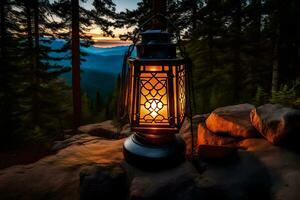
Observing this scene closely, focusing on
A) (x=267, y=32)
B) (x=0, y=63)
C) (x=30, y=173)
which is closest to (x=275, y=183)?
(x=30, y=173)

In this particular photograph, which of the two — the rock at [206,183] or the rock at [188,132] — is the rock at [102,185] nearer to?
the rock at [206,183]

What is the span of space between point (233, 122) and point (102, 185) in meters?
2.24

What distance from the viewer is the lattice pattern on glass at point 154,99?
313cm

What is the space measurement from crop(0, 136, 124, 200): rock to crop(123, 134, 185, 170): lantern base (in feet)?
1.15

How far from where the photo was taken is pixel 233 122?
421 centimetres

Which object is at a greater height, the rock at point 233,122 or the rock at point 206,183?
the rock at point 233,122

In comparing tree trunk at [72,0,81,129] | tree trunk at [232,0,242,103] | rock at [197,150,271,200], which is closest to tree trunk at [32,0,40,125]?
tree trunk at [72,0,81,129]

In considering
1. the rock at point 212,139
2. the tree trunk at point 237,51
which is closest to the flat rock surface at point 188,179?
the rock at point 212,139

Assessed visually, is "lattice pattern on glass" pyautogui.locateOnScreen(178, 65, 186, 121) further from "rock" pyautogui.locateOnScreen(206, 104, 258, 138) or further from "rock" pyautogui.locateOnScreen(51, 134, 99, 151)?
"rock" pyautogui.locateOnScreen(51, 134, 99, 151)

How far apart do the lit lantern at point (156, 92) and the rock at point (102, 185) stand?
0.37m

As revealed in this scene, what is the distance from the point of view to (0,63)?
1460 centimetres

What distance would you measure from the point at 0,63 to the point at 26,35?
3212 mm

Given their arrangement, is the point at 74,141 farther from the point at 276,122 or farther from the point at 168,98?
the point at 276,122

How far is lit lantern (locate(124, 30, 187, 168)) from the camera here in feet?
10.1
